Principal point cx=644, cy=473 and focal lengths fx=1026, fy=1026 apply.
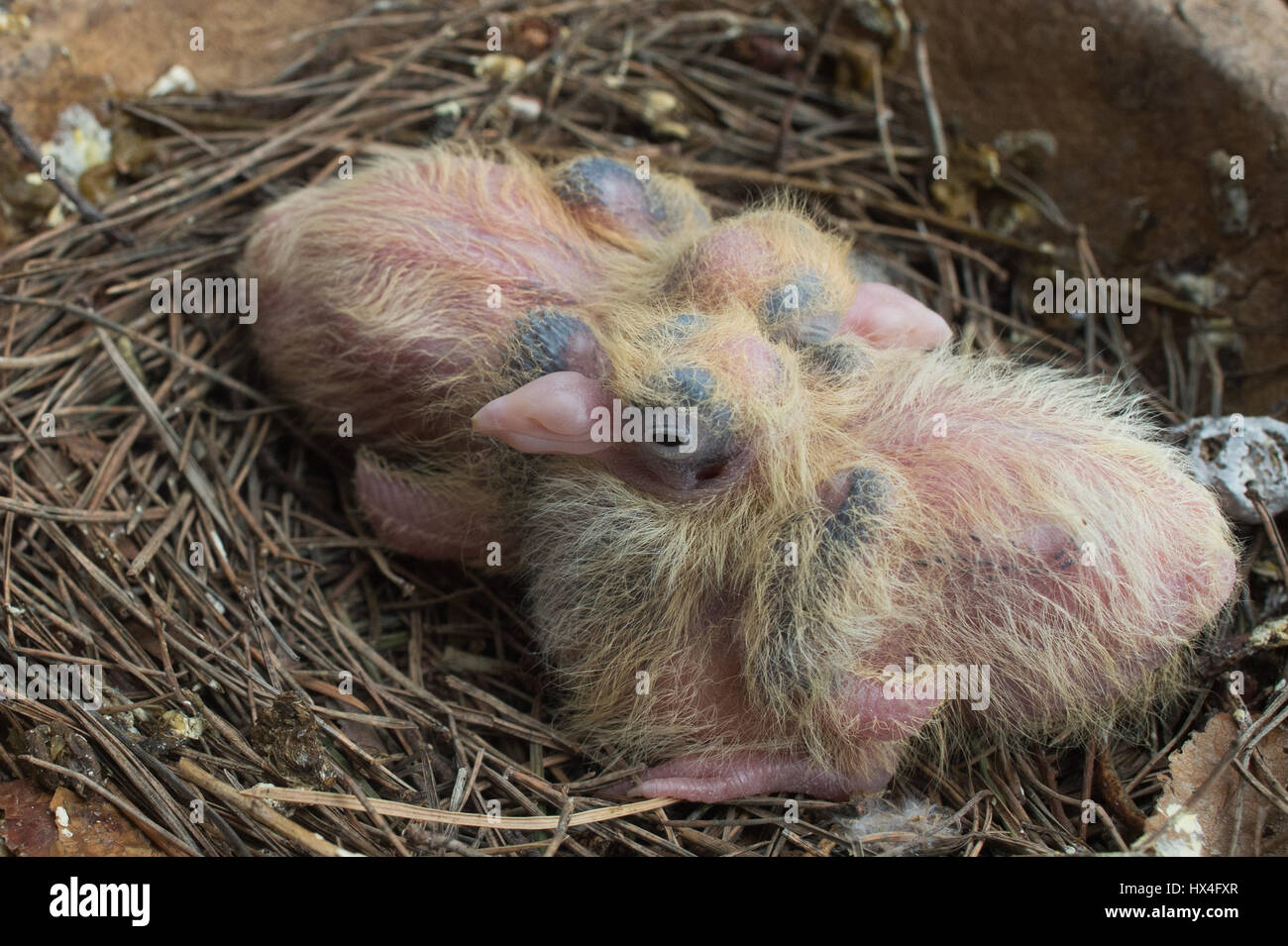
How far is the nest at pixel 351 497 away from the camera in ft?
5.65

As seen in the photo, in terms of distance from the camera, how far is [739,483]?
1765 millimetres

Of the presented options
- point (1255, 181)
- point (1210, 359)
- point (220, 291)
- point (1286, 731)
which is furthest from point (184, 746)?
point (1255, 181)

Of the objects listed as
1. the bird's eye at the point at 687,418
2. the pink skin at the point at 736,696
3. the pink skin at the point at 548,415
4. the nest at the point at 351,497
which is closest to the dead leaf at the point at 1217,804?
the nest at the point at 351,497

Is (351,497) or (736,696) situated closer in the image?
(736,696)

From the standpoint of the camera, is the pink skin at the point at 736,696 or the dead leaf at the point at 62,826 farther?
the pink skin at the point at 736,696

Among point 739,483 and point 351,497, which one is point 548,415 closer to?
point 739,483

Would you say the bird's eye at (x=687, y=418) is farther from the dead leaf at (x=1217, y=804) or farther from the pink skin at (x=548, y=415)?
the dead leaf at (x=1217, y=804)

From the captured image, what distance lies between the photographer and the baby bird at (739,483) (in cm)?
171

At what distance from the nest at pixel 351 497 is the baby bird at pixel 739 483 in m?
0.14

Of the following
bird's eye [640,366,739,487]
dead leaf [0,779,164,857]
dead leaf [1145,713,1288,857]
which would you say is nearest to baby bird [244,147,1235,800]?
bird's eye [640,366,739,487]

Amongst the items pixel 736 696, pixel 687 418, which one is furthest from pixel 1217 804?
pixel 687 418

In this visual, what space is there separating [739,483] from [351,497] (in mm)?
1023

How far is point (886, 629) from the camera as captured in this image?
1742mm

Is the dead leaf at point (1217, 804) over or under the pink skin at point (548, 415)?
under
